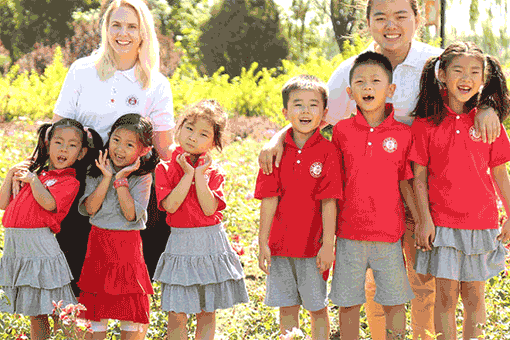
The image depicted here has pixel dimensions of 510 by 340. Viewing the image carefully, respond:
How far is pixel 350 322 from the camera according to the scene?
8.91 ft

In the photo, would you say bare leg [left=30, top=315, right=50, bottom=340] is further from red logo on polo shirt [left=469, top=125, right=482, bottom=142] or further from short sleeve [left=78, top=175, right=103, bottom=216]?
red logo on polo shirt [left=469, top=125, right=482, bottom=142]

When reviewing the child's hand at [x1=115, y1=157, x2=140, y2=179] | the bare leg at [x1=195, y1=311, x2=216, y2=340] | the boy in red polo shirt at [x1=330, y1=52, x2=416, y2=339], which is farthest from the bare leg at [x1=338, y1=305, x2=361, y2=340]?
the child's hand at [x1=115, y1=157, x2=140, y2=179]

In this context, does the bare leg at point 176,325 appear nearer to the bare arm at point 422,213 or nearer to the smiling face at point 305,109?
the smiling face at point 305,109

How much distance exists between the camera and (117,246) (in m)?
2.80

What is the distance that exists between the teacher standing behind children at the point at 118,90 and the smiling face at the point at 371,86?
0.98 metres

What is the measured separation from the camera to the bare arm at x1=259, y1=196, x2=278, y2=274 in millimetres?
2664

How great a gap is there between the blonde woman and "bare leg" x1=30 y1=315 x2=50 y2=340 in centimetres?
20

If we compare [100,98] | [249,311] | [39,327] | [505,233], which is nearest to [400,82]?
[505,233]

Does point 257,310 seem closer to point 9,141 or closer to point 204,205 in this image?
point 204,205

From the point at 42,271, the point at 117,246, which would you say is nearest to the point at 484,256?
the point at 117,246

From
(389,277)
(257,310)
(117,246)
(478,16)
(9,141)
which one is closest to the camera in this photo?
(389,277)

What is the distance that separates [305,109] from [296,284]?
32.0 inches

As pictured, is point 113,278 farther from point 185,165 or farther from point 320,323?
point 320,323

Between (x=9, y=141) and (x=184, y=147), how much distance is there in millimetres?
5169
